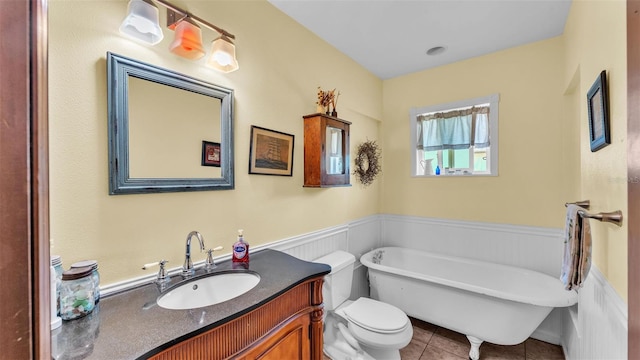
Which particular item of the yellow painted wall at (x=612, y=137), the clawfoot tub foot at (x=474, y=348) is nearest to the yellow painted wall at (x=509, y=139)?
the yellow painted wall at (x=612, y=137)

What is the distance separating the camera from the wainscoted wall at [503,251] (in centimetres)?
115

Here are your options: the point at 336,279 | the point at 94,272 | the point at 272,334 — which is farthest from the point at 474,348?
the point at 94,272

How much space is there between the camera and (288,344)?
1.20 metres

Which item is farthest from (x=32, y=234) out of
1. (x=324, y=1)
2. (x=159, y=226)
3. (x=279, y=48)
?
(x=324, y=1)

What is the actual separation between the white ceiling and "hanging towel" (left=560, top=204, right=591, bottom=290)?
1531 millimetres

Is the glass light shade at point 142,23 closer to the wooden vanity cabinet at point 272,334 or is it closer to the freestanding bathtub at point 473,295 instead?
the wooden vanity cabinet at point 272,334

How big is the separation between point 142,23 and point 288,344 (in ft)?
5.08

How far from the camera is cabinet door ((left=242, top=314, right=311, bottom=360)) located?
107cm

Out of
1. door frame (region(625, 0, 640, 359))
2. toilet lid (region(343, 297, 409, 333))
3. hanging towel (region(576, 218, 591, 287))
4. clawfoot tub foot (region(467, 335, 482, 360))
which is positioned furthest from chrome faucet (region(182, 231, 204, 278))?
clawfoot tub foot (region(467, 335, 482, 360))

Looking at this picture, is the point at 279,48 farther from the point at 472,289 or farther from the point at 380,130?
the point at 472,289

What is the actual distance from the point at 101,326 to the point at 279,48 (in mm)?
1813

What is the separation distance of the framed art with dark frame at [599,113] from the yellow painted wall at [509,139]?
115cm

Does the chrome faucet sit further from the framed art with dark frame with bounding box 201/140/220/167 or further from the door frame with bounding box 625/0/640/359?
the door frame with bounding box 625/0/640/359

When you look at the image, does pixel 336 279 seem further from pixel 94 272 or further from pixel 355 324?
pixel 94 272
